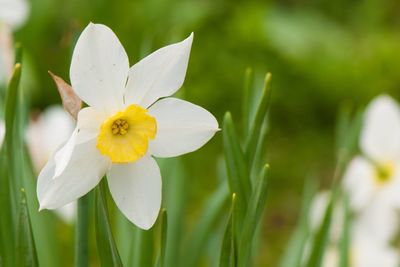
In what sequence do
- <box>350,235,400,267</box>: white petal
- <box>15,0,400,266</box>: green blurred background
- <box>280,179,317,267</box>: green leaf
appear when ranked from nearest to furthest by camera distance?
<box>280,179,317,267</box>: green leaf < <box>350,235,400,267</box>: white petal < <box>15,0,400,266</box>: green blurred background

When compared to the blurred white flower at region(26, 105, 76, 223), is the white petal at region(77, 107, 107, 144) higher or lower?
higher

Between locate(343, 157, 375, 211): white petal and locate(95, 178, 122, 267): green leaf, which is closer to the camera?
locate(95, 178, 122, 267): green leaf

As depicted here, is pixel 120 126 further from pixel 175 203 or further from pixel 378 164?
pixel 378 164


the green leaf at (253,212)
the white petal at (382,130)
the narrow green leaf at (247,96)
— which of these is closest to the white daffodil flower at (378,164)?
the white petal at (382,130)

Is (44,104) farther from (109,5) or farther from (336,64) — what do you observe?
(336,64)

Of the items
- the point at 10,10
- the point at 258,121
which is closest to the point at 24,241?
the point at 258,121

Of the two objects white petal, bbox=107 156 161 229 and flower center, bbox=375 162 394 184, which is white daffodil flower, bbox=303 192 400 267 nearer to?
flower center, bbox=375 162 394 184

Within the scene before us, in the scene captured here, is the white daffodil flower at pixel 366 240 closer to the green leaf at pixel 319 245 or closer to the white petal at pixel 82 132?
the green leaf at pixel 319 245

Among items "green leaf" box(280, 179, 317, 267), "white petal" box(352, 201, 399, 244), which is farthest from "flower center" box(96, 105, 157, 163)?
"white petal" box(352, 201, 399, 244)

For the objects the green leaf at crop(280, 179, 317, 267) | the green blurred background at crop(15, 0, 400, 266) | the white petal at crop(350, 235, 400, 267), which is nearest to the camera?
the green leaf at crop(280, 179, 317, 267)

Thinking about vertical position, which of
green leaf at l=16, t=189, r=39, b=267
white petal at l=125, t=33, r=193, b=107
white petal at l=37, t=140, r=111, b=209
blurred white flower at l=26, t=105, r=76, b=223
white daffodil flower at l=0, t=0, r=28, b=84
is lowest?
green leaf at l=16, t=189, r=39, b=267
